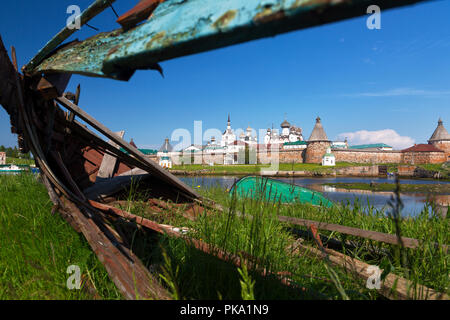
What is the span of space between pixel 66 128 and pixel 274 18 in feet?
11.2

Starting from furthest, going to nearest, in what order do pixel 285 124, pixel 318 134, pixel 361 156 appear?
pixel 285 124 < pixel 318 134 < pixel 361 156

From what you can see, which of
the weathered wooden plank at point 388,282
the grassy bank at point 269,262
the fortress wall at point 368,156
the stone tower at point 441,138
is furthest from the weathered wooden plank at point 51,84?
the stone tower at point 441,138

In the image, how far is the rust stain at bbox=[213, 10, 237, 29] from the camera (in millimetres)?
700

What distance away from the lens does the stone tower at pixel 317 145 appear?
60844 mm

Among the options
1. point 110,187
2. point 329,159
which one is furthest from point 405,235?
point 329,159

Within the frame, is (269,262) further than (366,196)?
No

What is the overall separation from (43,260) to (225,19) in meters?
2.36

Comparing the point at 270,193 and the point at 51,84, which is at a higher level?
the point at 51,84

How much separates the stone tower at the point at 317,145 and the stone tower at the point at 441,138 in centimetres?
3363

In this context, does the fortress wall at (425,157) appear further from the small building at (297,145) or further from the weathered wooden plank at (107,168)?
the weathered wooden plank at (107,168)

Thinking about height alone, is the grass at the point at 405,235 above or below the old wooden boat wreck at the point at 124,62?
below

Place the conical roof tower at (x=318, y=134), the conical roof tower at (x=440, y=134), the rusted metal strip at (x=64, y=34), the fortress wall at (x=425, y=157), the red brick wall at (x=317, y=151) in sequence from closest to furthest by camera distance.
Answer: the rusted metal strip at (x=64, y=34)
the fortress wall at (x=425, y=157)
the red brick wall at (x=317, y=151)
the conical roof tower at (x=318, y=134)
the conical roof tower at (x=440, y=134)

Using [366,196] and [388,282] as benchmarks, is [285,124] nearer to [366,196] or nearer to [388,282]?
[366,196]

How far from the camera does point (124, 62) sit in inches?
37.3
